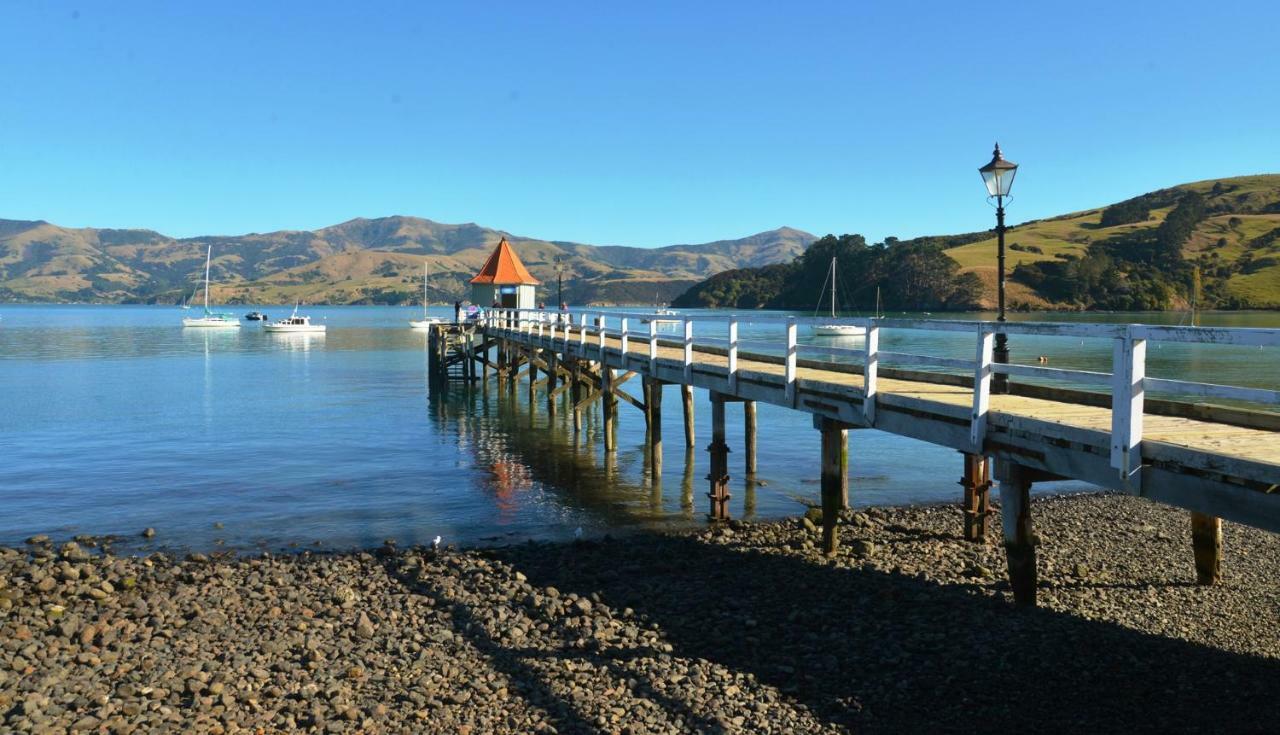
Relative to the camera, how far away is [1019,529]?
9094 millimetres

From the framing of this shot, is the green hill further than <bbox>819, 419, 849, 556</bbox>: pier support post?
Yes

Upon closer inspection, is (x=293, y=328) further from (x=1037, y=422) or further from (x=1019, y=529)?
(x=1037, y=422)

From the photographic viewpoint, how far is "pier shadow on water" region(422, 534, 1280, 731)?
7305 mm

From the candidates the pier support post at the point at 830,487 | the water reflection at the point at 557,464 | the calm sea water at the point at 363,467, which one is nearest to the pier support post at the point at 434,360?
the calm sea water at the point at 363,467

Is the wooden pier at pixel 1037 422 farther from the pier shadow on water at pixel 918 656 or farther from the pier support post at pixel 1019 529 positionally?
the pier shadow on water at pixel 918 656

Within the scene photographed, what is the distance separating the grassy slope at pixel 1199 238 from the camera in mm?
121750

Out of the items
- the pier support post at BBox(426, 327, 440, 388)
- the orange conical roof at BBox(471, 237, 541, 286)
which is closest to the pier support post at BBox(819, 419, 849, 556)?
the pier support post at BBox(426, 327, 440, 388)

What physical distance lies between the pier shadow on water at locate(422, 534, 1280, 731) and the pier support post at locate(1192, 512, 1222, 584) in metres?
2.64

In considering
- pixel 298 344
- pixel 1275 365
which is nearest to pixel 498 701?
pixel 1275 365

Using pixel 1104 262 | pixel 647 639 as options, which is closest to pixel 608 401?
pixel 647 639

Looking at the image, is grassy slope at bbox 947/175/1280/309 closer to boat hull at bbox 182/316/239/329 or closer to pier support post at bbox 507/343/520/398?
boat hull at bbox 182/316/239/329

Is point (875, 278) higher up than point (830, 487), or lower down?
higher up

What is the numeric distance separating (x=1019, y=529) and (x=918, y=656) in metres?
1.68

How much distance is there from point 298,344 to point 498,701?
85153mm
